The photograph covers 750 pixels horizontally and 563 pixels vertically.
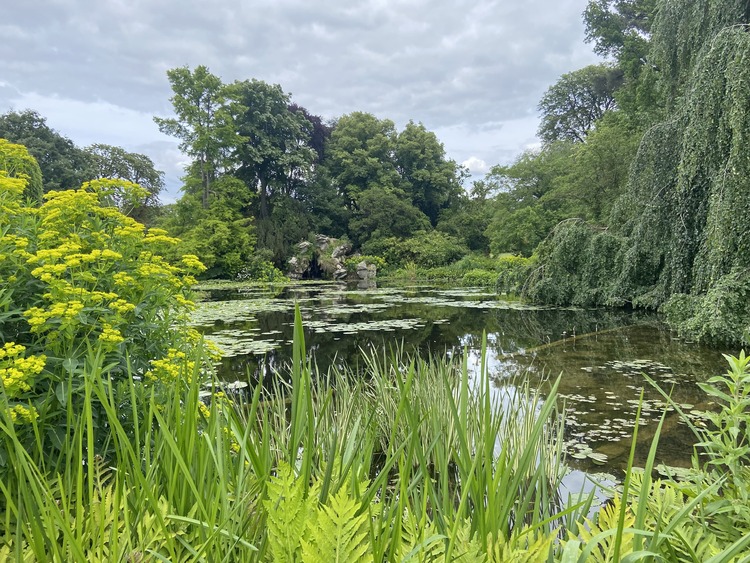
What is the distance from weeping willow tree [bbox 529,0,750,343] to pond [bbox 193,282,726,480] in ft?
1.57

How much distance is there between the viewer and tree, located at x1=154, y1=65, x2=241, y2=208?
59.4 feet

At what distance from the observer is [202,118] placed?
18719 millimetres

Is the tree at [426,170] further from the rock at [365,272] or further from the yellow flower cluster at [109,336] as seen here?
the yellow flower cluster at [109,336]

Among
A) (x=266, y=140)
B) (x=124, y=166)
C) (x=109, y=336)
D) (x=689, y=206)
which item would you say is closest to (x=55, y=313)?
(x=109, y=336)

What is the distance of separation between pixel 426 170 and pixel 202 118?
42.7 ft

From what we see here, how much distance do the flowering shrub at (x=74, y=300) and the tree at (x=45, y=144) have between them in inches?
902

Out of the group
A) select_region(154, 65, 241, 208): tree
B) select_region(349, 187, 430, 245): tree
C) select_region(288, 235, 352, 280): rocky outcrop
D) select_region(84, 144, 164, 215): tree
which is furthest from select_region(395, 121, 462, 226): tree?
select_region(84, 144, 164, 215): tree

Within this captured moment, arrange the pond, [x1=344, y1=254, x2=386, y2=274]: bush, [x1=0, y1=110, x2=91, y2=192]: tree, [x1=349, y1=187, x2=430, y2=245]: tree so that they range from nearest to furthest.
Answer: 1. the pond
2. [x1=0, y1=110, x2=91, y2=192]: tree
3. [x1=344, y1=254, x2=386, y2=274]: bush
4. [x1=349, y1=187, x2=430, y2=245]: tree

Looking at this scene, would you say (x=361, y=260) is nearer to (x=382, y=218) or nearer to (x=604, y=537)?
(x=382, y=218)

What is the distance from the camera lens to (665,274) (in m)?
6.19

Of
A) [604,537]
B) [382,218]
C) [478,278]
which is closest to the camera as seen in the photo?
[604,537]

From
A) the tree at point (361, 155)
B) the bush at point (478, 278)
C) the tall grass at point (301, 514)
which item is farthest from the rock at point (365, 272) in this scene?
the tall grass at point (301, 514)

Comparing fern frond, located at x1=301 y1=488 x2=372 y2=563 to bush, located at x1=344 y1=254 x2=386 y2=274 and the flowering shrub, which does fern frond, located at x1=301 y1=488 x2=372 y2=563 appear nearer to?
the flowering shrub

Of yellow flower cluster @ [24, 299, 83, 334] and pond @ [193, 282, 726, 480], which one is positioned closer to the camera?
yellow flower cluster @ [24, 299, 83, 334]
